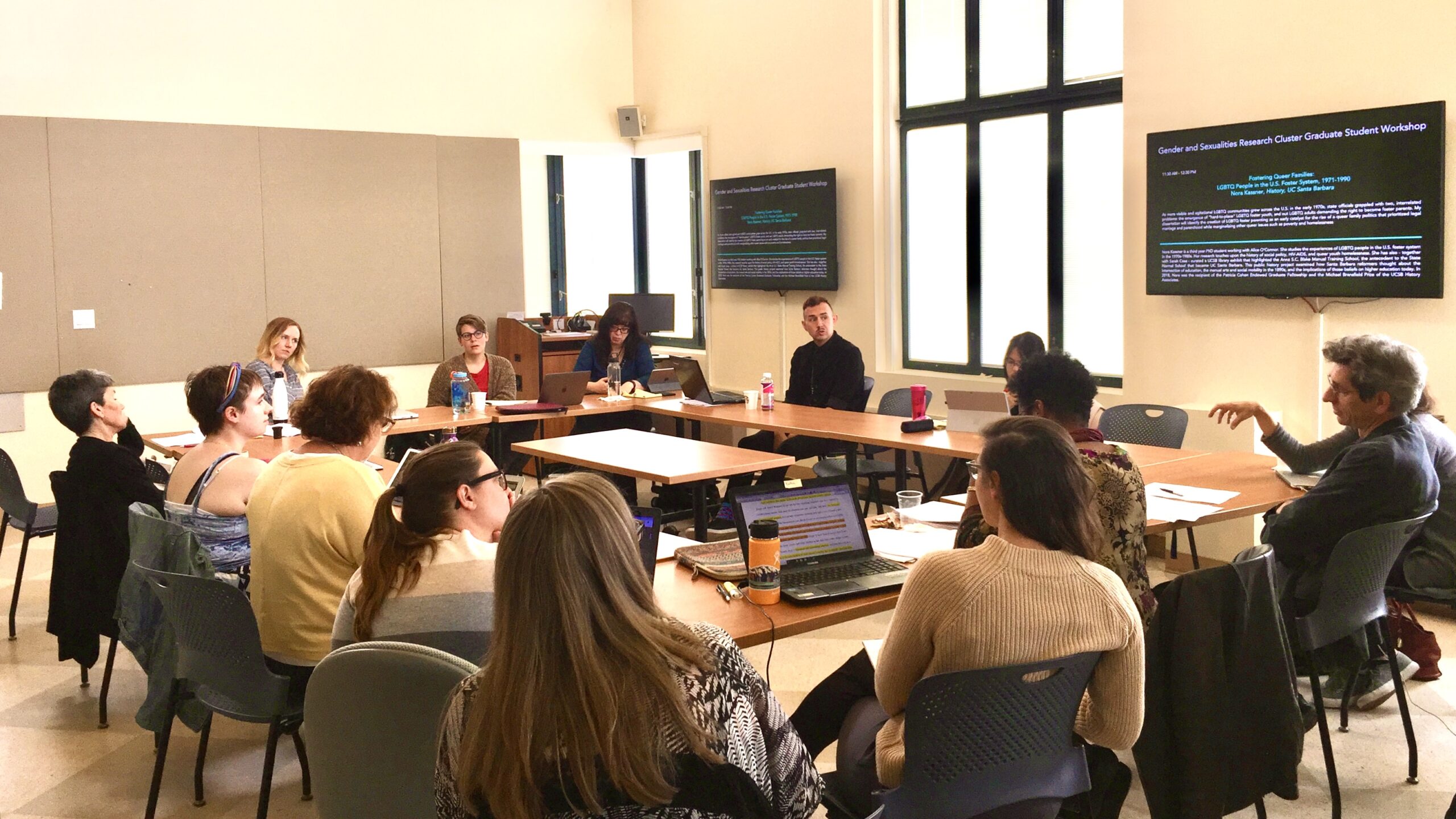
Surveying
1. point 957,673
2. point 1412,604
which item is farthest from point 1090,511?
point 1412,604

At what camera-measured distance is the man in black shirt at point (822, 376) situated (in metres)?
6.79

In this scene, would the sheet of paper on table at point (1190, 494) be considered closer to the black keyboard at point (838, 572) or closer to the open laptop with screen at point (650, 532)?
the black keyboard at point (838, 572)

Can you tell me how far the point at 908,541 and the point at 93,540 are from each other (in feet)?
9.00

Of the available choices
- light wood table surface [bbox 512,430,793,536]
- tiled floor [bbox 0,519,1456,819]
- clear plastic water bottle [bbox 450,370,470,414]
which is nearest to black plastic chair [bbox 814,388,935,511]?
light wood table surface [bbox 512,430,793,536]

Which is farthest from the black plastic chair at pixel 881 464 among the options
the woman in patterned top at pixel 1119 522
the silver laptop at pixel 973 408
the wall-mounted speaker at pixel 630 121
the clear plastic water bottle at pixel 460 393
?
the wall-mounted speaker at pixel 630 121

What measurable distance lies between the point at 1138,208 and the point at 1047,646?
465 cm

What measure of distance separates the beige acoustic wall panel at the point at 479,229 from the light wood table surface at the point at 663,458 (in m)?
3.73

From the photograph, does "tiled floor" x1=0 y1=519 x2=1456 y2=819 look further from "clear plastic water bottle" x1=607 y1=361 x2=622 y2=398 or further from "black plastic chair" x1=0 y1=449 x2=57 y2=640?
"clear plastic water bottle" x1=607 y1=361 x2=622 y2=398

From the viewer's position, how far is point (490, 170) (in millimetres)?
9227

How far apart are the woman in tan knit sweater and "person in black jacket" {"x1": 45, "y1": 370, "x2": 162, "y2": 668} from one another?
292 cm

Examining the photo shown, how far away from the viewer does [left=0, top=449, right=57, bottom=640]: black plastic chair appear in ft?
16.6

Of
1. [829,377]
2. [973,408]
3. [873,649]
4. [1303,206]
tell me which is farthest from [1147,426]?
[873,649]

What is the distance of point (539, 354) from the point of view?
891 cm

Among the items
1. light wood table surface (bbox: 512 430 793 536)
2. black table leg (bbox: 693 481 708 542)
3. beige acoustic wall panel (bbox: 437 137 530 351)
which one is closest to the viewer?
light wood table surface (bbox: 512 430 793 536)
